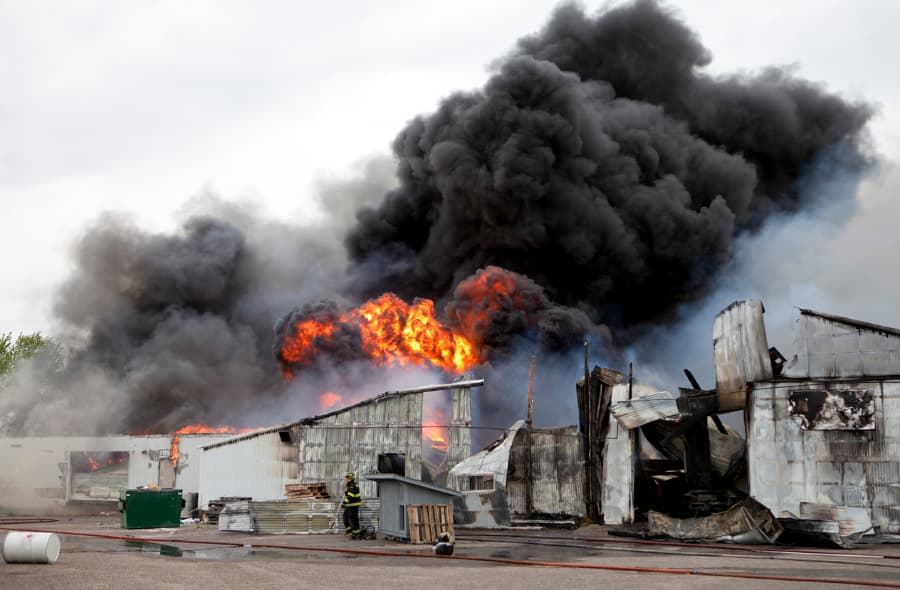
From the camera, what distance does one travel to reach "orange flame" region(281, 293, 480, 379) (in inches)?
1965

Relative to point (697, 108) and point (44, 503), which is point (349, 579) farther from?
point (697, 108)

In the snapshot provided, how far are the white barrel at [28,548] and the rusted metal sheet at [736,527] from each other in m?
15.5

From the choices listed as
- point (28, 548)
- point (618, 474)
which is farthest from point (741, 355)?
→ point (28, 548)

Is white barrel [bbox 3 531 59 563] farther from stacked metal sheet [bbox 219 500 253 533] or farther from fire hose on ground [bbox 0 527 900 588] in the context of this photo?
stacked metal sheet [bbox 219 500 253 533]

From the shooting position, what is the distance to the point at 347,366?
5156 centimetres

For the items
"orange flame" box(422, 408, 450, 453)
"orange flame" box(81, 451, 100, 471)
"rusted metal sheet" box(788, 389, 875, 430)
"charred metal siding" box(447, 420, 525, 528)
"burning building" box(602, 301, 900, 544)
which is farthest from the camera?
"orange flame" box(81, 451, 100, 471)

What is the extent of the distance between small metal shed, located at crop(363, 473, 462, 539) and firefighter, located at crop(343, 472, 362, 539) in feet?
3.18

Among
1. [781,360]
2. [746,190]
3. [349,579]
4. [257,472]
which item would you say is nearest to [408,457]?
[257,472]

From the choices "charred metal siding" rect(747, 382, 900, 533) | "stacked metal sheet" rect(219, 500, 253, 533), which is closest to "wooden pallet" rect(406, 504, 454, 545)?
"stacked metal sheet" rect(219, 500, 253, 533)

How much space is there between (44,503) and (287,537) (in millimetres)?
27152

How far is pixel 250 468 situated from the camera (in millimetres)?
31344

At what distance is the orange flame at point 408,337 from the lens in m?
49.9

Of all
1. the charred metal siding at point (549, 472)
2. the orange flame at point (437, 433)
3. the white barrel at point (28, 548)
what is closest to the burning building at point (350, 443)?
the charred metal siding at point (549, 472)

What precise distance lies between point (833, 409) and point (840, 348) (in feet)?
6.16
